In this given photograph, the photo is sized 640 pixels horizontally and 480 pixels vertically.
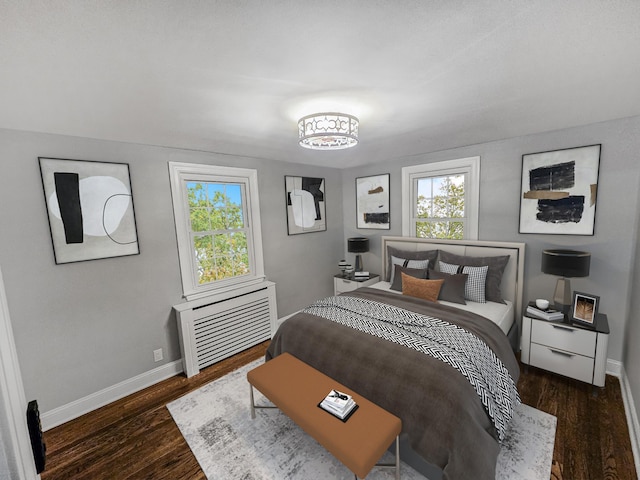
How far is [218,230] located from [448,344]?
8.47 ft

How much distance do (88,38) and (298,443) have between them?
2.55 metres

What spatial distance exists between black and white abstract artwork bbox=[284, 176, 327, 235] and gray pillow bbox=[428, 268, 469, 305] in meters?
1.98

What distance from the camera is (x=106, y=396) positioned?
2422 millimetres

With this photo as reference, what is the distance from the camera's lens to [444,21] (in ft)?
3.36

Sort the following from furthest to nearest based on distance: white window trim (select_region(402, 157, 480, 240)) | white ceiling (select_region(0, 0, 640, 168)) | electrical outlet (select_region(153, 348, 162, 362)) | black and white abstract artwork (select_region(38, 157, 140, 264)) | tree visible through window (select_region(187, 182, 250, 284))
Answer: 1. white window trim (select_region(402, 157, 480, 240))
2. tree visible through window (select_region(187, 182, 250, 284))
3. electrical outlet (select_region(153, 348, 162, 362))
4. black and white abstract artwork (select_region(38, 157, 140, 264))
5. white ceiling (select_region(0, 0, 640, 168))

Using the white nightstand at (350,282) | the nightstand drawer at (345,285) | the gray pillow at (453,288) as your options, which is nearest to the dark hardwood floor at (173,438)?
the gray pillow at (453,288)

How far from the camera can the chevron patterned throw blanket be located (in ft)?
5.51

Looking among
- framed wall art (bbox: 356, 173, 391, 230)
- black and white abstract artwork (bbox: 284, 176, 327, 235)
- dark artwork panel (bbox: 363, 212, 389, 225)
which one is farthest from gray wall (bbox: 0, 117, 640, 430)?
dark artwork panel (bbox: 363, 212, 389, 225)

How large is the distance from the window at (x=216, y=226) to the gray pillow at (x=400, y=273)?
5.54 feet

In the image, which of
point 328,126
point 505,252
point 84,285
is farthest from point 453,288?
point 84,285

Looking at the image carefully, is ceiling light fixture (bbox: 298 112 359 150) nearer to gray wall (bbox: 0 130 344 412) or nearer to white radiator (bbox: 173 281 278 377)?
gray wall (bbox: 0 130 344 412)

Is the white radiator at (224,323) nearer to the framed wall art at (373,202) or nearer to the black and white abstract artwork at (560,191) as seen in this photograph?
the framed wall art at (373,202)

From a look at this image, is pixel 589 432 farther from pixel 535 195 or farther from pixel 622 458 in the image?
pixel 535 195

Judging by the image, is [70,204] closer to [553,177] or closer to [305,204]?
[305,204]
